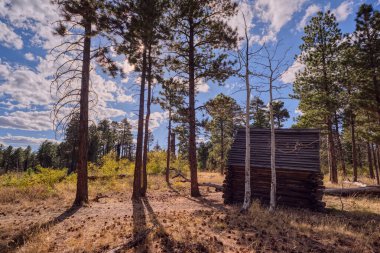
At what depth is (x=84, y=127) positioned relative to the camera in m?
11.9

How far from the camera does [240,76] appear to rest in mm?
12414

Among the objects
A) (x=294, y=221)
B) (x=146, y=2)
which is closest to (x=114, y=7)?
(x=146, y=2)

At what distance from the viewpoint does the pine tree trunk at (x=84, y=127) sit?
11734mm

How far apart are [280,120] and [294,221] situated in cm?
3116

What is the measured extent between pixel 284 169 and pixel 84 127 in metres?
11.4

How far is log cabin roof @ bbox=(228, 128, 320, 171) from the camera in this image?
13047 millimetres

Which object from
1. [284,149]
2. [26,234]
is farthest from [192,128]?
[26,234]

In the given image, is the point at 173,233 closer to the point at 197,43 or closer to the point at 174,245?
the point at 174,245

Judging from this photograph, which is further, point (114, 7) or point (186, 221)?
point (114, 7)

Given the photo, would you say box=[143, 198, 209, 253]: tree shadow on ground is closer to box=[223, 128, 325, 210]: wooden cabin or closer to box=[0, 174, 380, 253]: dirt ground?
box=[0, 174, 380, 253]: dirt ground

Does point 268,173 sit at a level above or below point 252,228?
above

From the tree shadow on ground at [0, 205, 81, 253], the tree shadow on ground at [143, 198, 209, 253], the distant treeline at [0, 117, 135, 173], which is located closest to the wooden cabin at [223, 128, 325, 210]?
the tree shadow on ground at [143, 198, 209, 253]

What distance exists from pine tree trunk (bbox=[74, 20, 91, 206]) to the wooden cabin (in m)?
8.21

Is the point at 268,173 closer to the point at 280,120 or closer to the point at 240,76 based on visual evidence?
the point at 240,76
